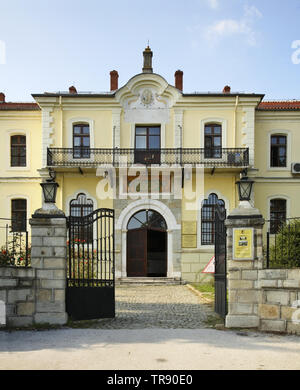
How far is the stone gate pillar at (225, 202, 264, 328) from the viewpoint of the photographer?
7.97 metres

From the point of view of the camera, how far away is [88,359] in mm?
5910

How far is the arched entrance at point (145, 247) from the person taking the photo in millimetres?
18625

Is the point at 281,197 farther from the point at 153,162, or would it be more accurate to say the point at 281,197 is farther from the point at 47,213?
the point at 47,213

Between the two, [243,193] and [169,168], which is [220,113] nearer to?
[169,168]

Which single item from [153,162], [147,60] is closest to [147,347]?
[153,162]

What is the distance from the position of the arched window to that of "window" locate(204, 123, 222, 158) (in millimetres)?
3784

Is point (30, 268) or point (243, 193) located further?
point (243, 193)

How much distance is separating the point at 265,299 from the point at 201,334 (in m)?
1.52

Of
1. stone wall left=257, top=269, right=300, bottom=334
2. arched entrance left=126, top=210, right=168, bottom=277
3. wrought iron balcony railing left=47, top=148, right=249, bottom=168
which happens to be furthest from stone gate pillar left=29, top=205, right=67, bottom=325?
arched entrance left=126, top=210, right=168, bottom=277

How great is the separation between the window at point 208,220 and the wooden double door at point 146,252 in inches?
76.5

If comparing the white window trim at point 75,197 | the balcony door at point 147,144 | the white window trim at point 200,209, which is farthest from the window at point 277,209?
the white window trim at point 75,197

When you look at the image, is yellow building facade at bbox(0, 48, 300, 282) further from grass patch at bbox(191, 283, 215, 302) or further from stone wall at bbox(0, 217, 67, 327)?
stone wall at bbox(0, 217, 67, 327)
